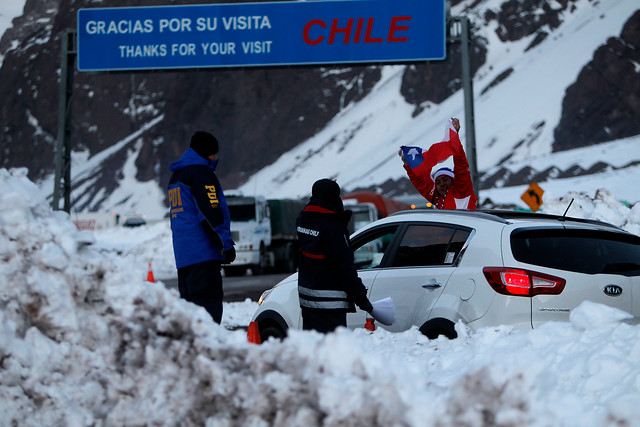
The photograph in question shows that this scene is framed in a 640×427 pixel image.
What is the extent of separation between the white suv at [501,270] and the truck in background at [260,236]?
62.7 feet

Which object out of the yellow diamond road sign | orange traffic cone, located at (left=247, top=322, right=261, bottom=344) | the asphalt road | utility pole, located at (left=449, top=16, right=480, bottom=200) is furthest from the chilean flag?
the yellow diamond road sign

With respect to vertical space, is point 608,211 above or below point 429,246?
above

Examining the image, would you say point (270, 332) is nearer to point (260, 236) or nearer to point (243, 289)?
point (243, 289)

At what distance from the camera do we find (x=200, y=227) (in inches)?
245

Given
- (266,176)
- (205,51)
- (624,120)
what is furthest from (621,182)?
(266,176)

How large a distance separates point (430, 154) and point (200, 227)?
Answer: 3.11m

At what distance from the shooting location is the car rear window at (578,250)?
5.47 m

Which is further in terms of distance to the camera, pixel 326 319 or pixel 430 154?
pixel 430 154

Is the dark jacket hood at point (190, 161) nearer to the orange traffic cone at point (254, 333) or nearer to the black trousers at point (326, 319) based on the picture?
the black trousers at point (326, 319)

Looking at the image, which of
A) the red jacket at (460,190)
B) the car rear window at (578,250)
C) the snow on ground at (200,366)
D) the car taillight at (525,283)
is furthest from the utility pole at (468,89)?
the snow on ground at (200,366)

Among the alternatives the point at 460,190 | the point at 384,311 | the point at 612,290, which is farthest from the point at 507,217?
the point at 460,190

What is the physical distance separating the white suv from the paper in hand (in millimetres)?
255

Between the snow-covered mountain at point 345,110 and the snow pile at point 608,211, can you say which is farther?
the snow-covered mountain at point 345,110

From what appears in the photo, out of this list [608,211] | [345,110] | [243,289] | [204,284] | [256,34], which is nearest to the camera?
[204,284]
